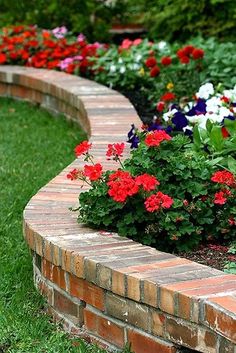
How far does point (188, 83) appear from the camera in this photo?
720 centimetres

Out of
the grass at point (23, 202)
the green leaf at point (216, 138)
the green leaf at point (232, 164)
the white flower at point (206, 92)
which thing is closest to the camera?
the grass at point (23, 202)

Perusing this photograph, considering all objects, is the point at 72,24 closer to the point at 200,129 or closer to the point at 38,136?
the point at 38,136

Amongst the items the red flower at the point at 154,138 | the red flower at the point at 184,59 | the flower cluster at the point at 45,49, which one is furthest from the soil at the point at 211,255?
the flower cluster at the point at 45,49

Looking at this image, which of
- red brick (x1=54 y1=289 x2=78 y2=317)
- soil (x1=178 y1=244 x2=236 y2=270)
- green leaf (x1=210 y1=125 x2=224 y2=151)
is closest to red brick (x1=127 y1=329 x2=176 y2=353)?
red brick (x1=54 y1=289 x2=78 y2=317)

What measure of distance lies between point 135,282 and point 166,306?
16 cm

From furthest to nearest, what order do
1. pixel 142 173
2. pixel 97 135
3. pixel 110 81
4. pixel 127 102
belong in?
pixel 110 81 → pixel 127 102 → pixel 97 135 → pixel 142 173

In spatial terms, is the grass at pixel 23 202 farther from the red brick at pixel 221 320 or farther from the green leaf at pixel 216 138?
the green leaf at pixel 216 138

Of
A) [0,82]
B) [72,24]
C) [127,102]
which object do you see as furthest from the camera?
[72,24]

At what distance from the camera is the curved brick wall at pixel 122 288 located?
3.05 m

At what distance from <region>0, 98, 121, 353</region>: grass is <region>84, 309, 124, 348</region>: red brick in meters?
0.07

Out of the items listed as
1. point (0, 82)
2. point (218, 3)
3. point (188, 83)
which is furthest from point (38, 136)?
point (218, 3)

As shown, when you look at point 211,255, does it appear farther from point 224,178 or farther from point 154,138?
point 154,138

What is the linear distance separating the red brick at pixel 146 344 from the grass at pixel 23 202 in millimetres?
205

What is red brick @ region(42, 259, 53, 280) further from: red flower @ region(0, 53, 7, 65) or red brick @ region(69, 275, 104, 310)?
red flower @ region(0, 53, 7, 65)
